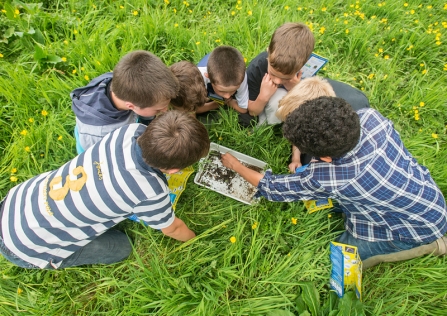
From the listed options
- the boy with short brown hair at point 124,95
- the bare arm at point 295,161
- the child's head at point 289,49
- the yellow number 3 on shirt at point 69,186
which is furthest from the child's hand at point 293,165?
the yellow number 3 on shirt at point 69,186

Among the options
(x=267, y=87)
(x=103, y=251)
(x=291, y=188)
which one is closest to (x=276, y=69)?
(x=267, y=87)

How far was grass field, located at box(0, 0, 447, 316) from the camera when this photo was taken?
173 centimetres

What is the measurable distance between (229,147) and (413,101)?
1.80 metres

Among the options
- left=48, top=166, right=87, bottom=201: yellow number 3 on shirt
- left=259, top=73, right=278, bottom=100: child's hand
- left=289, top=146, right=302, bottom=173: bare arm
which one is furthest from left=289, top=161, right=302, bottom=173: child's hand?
left=48, top=166, right=87, bottom=201: yellow number 3 on shirt

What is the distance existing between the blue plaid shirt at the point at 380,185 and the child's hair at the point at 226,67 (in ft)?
2.64

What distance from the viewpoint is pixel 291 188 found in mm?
1709

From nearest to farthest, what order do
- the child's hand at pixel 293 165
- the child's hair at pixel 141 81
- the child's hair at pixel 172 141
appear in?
the child's hair at pixel 172 141, the child's hair at pixel 141 81, the child's hand at pixel 293 165

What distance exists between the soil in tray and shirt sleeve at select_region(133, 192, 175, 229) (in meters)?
0.68

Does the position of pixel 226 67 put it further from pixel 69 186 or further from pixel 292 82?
pixel 69 186

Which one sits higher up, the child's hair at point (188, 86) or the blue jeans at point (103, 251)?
the child's hair at point (188, 86)

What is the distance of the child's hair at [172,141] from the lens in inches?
49.6

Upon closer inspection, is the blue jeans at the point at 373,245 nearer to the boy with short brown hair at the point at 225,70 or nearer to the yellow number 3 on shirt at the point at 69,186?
the boy with short brown hair at the point at 225,70

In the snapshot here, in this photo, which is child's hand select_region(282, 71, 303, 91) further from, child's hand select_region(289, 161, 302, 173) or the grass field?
child's hand select_region(289, 161, 302, 173)

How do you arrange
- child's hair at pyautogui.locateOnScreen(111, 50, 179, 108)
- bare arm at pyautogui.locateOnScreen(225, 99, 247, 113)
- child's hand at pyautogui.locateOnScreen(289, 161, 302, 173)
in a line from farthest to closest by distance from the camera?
bare arm at pyautogui.locateOnScreen(225, 99, 247, 113) < child's hand at pyautogui.locateOnScreen(289, 161, 302, 173) < child's hair at pyautogui.locateOnScreen(111, 50, 179, 108)
